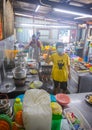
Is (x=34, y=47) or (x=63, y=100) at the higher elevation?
(x=34, y=47)

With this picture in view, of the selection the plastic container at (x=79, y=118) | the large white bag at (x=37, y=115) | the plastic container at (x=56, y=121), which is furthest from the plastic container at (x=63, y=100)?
the large white bag at (x=37, y=115)

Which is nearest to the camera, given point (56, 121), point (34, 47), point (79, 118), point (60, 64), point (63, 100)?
point (56, 121)

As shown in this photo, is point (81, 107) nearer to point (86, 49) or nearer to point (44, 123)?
point (44, 123)

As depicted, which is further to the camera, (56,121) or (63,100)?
(63,100)

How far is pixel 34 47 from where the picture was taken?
5.80 meters

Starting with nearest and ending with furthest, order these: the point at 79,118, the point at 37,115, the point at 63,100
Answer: the point at 37,115 → the point at 79,118 → the point at 63,100

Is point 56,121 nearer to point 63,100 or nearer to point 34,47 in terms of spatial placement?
point 63,100

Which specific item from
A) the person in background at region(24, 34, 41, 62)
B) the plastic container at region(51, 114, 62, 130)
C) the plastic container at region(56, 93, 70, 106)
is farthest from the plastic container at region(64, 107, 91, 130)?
the person in background at region(24, 34, 41, 62)

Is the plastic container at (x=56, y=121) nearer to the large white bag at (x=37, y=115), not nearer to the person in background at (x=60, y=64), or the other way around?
the large white bag at (x=37, y=115)

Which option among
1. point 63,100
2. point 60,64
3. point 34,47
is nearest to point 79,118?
point 63,100

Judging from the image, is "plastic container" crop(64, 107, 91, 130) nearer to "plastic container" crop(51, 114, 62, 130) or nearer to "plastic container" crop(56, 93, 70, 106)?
"plastic container" crop(56, 93, 70, 106)

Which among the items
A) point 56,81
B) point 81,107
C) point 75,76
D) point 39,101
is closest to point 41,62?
point 75,76

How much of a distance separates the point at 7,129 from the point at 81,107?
3.71ft

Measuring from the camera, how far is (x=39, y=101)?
1.20 m
